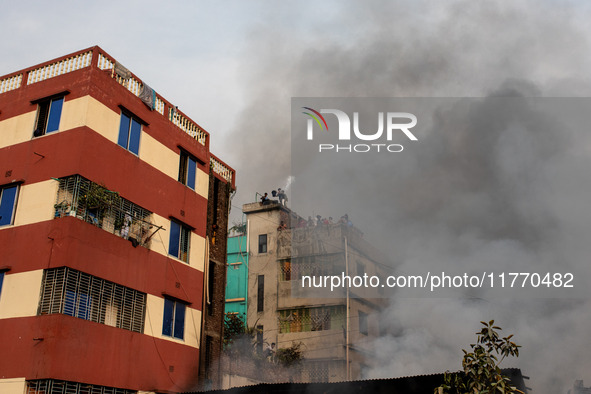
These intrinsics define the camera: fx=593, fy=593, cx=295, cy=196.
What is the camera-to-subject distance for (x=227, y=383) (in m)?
25.7

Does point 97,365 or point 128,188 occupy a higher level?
point 128,188

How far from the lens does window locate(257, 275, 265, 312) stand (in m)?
37.4

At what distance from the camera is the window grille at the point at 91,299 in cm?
1798

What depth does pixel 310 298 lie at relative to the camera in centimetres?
3547

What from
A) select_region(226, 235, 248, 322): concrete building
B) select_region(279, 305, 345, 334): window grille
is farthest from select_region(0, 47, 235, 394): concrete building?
select_region(226, 235, 248, 322): concrete building

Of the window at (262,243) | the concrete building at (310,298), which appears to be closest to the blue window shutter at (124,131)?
the concrete building at (310,298)

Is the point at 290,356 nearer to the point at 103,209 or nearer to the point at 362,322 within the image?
the point at 362,322

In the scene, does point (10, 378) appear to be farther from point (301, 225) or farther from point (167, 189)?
point (301, 225)

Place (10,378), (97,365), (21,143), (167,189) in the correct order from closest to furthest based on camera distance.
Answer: (10,378) < (97,365) < (21,143) < (167,189)

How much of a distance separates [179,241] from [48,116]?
269 inches

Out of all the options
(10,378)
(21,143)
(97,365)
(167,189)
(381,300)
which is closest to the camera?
(10,378)

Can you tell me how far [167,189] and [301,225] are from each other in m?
15.0

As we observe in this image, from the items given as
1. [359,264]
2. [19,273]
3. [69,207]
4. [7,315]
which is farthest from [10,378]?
[359,264]

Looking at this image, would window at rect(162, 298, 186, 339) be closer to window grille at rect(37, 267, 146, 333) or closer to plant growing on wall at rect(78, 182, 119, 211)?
window grille at rect(37, 267, 146, 333)
